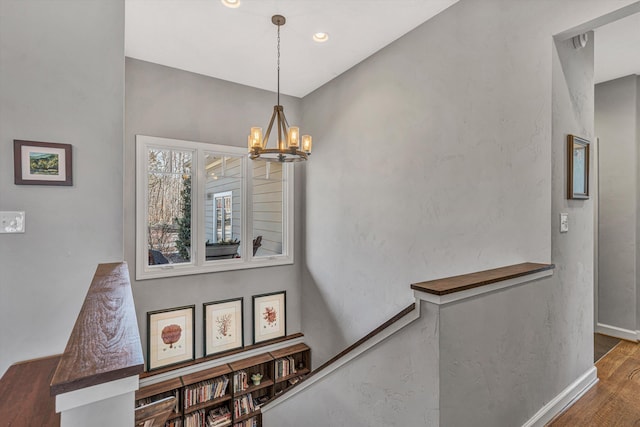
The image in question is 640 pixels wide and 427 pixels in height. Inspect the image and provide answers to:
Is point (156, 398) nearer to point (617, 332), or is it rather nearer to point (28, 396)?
point (28, 396)

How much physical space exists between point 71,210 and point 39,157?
330 mm

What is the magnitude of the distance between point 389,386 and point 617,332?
333 centimetres

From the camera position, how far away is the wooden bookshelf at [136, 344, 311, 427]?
3525mm

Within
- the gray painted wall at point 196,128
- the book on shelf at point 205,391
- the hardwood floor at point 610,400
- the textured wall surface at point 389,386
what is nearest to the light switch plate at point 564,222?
the hardwood floor at point 610,400

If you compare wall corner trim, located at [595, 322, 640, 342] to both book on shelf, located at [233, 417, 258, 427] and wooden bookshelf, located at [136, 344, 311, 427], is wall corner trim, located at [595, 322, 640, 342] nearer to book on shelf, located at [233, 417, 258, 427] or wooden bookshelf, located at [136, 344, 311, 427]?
wooden bookshelf, located at [136, 344, 311, 427]

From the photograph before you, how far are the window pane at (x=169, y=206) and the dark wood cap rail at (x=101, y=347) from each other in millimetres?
2725

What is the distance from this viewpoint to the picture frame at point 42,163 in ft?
5.58

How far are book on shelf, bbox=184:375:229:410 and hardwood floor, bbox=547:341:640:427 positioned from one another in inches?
133

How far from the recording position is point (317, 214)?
4375 millimetres

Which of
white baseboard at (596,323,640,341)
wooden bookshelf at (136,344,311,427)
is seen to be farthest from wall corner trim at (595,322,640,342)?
wooden bookshelf at (136,344,311,427)

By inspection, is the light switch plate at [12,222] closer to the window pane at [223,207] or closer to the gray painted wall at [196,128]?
the gray painted wall at [196,128]

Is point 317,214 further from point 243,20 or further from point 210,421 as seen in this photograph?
point 210,421

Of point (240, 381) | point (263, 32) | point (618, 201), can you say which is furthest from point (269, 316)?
point (618, 201)

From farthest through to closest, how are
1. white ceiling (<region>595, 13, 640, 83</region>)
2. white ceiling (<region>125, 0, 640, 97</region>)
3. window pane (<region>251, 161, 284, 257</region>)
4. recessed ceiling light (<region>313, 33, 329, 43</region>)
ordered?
1. window pane (<region>251, 161, 284, 257</region>)
2. recessed ceiling light (<region>313, 33, 329, 43</region>)
3. white ceiling (<region>125, 0, 640, 97</region>)
4. white ceiling (<region>595, 13, 640, 83</region>)
